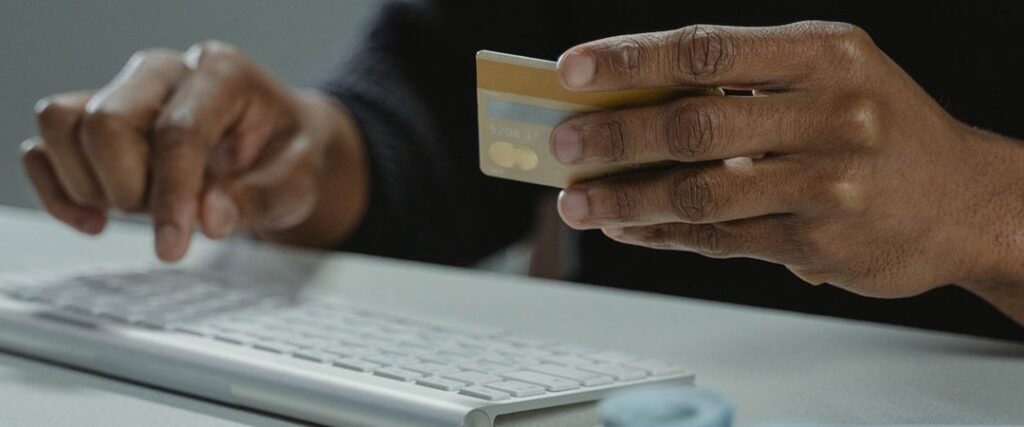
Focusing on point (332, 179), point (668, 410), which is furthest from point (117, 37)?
point (668, 410)

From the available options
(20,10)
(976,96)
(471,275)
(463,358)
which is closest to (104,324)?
(463,358)

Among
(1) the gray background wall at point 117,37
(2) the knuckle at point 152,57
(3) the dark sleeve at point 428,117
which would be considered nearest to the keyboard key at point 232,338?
(2) the knuckle at point 152,57

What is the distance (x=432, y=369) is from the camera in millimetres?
575

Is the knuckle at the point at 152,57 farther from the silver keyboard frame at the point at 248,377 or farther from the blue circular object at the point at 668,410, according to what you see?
the blue circular object at the point at 668,410

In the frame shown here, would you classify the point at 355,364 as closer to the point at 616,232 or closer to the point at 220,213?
the point at 616,232

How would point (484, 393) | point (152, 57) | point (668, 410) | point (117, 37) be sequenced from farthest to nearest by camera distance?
point (117, 37)
point (152, 57)
point (484, 393)
point (668, 410)

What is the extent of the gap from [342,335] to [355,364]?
7 cm

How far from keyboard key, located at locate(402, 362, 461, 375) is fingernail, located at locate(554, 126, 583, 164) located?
0.12 metres

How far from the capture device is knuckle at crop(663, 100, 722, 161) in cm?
56

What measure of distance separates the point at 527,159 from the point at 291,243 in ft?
2.06

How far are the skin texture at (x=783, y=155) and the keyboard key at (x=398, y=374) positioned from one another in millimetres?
109

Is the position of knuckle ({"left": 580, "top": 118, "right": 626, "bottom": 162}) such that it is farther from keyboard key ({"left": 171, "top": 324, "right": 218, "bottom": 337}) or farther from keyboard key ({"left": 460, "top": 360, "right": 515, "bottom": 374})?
keyboard key ({"left": 171, "top": 324, "right": 218, "bottom": 337})

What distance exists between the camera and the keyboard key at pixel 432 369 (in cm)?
57

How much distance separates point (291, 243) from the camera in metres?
1.17
